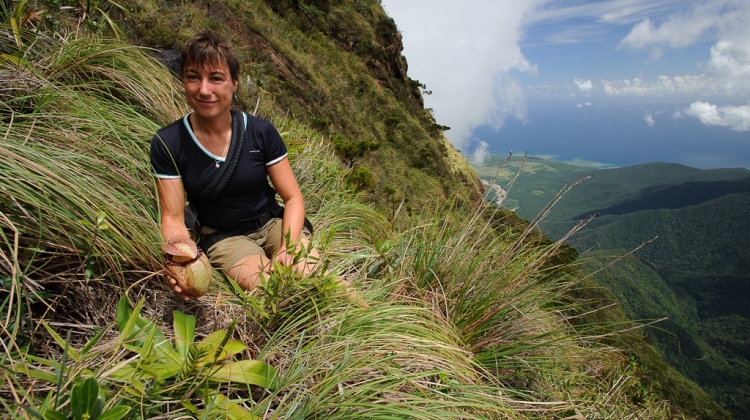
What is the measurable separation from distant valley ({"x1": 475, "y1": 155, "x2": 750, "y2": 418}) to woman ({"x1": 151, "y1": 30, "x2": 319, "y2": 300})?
1772 mm

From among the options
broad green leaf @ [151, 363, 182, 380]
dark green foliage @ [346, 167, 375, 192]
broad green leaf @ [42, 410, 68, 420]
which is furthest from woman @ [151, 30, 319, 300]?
dark green foliage @ [346, 167, 375, 192]

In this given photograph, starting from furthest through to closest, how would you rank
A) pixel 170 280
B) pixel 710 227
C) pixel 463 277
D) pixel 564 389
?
pixel 710 227
pixel 463 277
pixel 564 389
pixel 170 280

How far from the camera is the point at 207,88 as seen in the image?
70.9 inches

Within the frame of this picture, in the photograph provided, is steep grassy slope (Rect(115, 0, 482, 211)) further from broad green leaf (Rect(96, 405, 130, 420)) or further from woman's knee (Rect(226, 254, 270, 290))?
broad green leaf (Rect(96, 405, 130, 420))

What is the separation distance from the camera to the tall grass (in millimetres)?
1206

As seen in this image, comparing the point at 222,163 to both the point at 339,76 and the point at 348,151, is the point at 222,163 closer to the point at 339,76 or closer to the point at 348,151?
the point at 348,151

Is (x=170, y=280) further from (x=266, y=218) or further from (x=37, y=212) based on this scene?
(x=266, y=218)

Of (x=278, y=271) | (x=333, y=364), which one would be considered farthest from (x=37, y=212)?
(x=333, y=364)

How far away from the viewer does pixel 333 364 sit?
1396mm

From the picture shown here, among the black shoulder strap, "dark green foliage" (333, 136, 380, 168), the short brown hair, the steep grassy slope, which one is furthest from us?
"dark green foliage" (333, 136, 380, 168)

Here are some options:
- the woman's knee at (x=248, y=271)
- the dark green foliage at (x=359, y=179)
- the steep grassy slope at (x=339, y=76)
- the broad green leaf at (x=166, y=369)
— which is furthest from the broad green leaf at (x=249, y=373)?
the dark green foliage at (x=359, y=179)

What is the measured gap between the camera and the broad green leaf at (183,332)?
1.26 metres

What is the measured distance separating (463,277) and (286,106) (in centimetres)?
637

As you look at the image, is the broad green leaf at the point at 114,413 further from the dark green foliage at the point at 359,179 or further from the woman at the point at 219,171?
the dark green foliage at the point at 359,179
